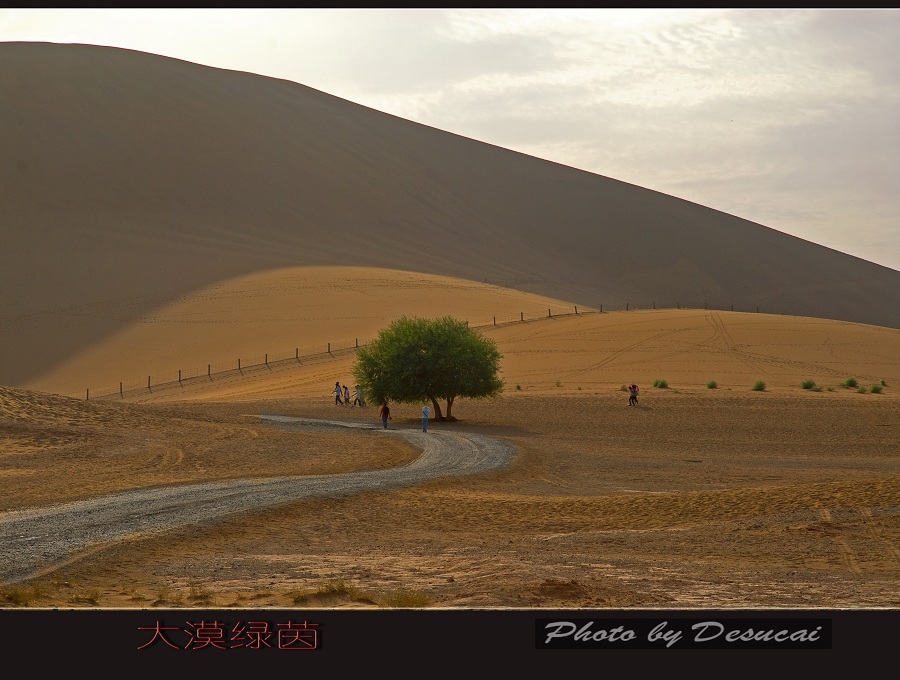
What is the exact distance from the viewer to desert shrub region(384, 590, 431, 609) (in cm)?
982

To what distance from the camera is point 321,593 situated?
411 inches

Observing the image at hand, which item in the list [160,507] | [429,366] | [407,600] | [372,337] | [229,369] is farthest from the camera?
[372,337]

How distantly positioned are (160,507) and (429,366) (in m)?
23.9

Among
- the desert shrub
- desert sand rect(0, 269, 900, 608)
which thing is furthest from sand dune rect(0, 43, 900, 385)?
the desert shrub

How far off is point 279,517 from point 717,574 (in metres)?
8.05

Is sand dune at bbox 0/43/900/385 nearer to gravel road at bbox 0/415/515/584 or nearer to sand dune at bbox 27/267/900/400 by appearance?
sand dune at bbox 27/267/900/400

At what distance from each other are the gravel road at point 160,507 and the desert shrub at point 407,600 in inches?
175

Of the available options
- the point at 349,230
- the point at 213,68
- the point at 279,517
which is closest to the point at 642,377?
the point at 279,517

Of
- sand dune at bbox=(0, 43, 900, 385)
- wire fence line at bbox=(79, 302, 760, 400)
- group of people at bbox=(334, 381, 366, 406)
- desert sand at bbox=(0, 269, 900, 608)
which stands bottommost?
desert sand at bbox=(0, 269, 900, 608)

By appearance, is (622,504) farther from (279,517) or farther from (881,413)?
(881,413)

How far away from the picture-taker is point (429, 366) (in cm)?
4106

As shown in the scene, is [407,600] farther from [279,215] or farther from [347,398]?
[279,215]

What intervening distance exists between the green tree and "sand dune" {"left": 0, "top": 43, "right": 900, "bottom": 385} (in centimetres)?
2844

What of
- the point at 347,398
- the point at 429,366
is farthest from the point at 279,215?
the point at 429,366
